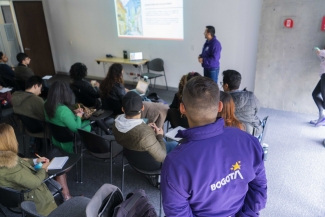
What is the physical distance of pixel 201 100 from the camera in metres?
1.02

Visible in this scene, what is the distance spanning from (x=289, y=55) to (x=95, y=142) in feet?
11.5

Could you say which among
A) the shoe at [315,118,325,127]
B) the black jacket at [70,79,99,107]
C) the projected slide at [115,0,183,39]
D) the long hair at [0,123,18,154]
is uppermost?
the projected slide at [115,0,183,39]

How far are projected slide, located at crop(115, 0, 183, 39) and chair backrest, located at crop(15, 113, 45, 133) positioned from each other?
3.54 metres

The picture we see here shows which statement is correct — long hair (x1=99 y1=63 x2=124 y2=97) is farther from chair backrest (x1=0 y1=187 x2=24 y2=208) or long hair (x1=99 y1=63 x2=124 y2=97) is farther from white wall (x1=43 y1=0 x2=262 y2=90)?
white wall (x1=43 y1=0 x2=262 y2=90)

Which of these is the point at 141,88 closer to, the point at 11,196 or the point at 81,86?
the point at 81,86

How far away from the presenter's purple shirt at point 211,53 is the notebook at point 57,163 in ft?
10.5

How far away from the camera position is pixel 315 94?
375 cm

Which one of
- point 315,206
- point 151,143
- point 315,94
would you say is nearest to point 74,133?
point 151,143

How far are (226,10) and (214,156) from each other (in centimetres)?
429

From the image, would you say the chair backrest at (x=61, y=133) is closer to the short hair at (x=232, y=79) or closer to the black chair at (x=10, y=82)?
the short hair at (x=232, y=79)

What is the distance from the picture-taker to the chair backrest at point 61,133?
2562 millimetres

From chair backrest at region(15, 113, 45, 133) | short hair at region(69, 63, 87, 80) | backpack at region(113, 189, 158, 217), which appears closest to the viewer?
backpack at region(113, 189, 158, 217)

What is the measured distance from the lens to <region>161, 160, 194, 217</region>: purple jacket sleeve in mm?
979

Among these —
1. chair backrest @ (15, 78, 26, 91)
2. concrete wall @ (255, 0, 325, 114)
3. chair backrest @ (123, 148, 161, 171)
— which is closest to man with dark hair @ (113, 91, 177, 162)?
chair backrest @ (123, 148, 161, 171)
